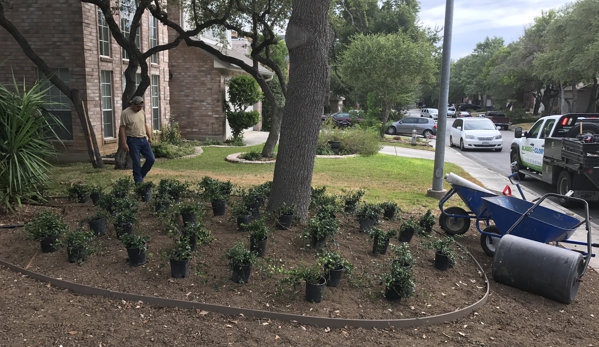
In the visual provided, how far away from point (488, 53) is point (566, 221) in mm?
82748

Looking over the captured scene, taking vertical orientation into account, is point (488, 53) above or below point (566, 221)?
above

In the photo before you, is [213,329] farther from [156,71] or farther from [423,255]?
[156,71]

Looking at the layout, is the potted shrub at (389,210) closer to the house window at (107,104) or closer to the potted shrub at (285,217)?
the potted shrub at (285,217)

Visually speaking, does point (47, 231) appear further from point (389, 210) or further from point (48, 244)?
point (389, 210)

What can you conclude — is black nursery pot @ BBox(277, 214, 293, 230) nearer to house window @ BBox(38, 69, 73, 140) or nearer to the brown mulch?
the brown mulch

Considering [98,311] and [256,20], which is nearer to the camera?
[98,311]

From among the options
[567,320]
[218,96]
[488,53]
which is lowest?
[567,320]

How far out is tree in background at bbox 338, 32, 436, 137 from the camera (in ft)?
85.6

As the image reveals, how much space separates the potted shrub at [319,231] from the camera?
16.0 ft

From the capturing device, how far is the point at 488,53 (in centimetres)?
8006

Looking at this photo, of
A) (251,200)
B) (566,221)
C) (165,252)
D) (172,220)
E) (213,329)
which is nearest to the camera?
(213,329)

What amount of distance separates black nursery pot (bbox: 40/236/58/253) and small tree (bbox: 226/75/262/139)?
15.2m

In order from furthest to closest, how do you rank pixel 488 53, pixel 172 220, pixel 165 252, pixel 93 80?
1. pixel 488 53
2. pixel 93 80
3. pixel 172 220
4. pixel 165 252

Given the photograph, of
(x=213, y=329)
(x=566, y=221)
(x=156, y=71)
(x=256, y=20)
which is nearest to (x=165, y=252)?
(x=213, y=329)
